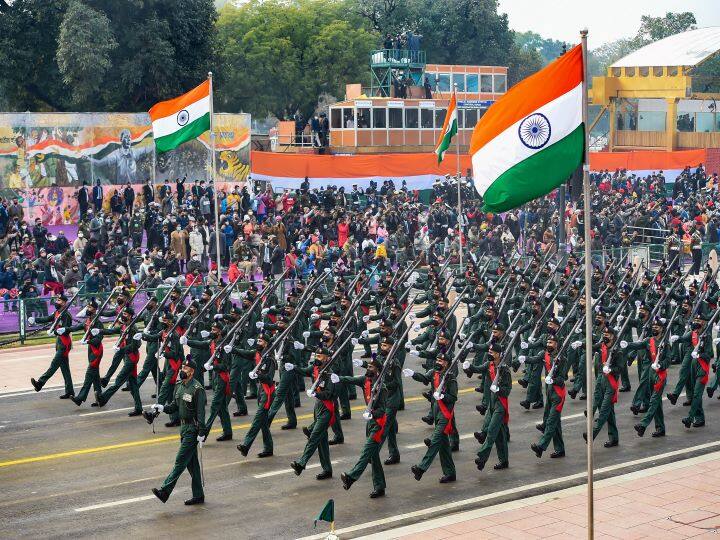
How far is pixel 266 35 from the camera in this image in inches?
2576

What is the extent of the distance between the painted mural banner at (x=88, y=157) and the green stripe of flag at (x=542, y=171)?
1012 inches

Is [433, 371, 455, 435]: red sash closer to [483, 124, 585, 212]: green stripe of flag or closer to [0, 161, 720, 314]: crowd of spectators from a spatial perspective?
[483, 124, 585, 212]: green stripe of flag

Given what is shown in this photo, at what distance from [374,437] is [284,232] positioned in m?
17.1

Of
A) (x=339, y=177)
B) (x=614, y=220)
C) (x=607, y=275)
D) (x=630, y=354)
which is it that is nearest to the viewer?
(x=630, y=354)

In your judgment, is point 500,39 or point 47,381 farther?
point 500,39

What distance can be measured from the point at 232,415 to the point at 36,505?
212 inches

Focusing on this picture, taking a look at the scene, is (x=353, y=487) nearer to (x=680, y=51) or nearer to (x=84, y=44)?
(x=84, y=44)

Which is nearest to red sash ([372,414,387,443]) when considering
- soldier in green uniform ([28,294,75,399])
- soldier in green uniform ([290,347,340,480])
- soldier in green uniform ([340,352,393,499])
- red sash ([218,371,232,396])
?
soldier in green uniform ([340,352,393,499])

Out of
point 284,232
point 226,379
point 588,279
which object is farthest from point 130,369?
point 284,232

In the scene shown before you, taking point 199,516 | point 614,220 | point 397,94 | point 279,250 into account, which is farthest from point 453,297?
point 397,94

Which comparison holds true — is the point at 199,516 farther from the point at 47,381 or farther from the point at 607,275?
the point at 607,275

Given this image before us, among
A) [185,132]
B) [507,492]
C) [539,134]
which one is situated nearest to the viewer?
[539,134]

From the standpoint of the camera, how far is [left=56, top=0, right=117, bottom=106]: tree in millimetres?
43000

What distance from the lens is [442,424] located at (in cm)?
1570
